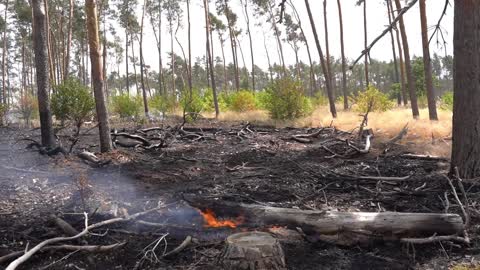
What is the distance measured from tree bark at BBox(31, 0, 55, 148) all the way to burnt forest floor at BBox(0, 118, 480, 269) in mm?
533

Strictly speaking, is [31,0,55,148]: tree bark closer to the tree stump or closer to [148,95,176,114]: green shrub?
the tree stump

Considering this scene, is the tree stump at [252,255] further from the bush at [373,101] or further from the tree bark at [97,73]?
the bush at [373,101]

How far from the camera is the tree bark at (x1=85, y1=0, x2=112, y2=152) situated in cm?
875

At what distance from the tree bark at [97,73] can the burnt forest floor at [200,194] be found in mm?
577

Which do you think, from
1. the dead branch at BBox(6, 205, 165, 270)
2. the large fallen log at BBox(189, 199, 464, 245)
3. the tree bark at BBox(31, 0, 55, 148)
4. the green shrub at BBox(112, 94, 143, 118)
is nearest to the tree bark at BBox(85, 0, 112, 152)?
the tree bark at BBox(31, 0, 55, 148)

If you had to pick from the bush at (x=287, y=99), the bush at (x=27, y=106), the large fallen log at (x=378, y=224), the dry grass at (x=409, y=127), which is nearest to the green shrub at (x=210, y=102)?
the dry grass at (x=409, y=127)

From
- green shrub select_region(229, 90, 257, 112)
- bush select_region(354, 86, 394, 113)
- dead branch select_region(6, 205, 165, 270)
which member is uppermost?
green shrub select_region(229, 90, 257, 112)

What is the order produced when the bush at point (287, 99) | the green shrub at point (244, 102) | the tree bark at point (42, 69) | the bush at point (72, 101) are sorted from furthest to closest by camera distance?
the green shrub at point (244, 102) < the bush at point (287, 99) < the bush at point (72, 101) < the tree bark at point (42, 69)

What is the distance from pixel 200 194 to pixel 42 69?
16.3ft

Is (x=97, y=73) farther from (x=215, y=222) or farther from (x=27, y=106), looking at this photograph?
(x=27, y=106)

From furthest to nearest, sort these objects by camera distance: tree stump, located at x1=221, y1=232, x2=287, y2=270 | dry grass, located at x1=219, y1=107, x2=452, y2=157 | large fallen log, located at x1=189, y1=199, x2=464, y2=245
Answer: dry grass, located at x1=219, y1=107, x2=452, y2=157, large fallen log, located at x1=189, y1=199, x2=464, y2=245, tree stump, located at x1=221, y1=232, x2=287, y2=270

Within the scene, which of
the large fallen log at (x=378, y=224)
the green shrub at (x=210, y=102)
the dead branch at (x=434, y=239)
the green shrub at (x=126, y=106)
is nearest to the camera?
the dead branch at (x=434, y=239)

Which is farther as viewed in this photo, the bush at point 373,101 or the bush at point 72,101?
the bush at point 373,101

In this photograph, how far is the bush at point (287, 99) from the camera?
17438 mm
